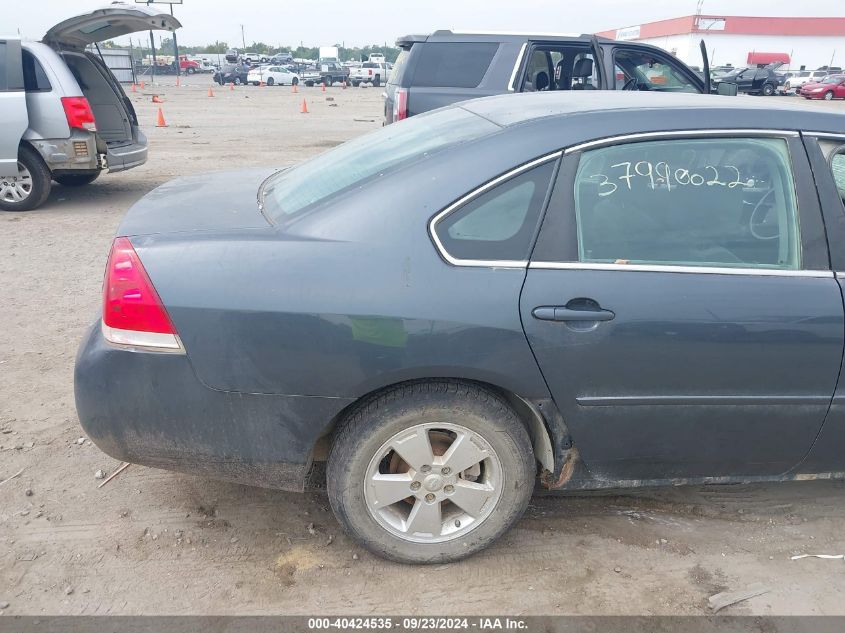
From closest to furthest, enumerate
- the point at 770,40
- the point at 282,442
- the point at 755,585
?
1. the point at 282,442
2. the point at 755,585
3. the point at 770,40

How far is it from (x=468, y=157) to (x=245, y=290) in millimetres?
897

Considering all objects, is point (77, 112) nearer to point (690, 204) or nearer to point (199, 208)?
point (199, 208)

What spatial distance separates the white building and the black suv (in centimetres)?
6034

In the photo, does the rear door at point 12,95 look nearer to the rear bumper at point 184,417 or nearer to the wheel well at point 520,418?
the rear bumper at point 184,417

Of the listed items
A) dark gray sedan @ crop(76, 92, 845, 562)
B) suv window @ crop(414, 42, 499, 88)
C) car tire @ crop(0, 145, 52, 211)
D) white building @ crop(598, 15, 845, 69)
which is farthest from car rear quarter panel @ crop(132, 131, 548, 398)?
white building @ crop(598, 15, 845, 69)

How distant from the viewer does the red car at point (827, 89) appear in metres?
33.9

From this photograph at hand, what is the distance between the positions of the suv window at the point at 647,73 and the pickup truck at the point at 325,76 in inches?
1621

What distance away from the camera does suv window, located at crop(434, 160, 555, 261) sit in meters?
2.30

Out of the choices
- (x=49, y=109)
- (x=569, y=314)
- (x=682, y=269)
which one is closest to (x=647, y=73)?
(x=682, y=269)

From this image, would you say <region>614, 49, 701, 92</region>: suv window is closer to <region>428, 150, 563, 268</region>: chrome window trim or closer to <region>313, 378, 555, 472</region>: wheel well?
<region>428, 150, 563, 268</region>: chrome window trim

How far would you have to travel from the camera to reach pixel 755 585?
2.55 m

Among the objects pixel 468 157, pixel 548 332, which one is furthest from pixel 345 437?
pixel 468 157

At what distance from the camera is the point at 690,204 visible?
244 centimetres

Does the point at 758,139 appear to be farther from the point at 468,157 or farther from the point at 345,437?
the point at 345,437
